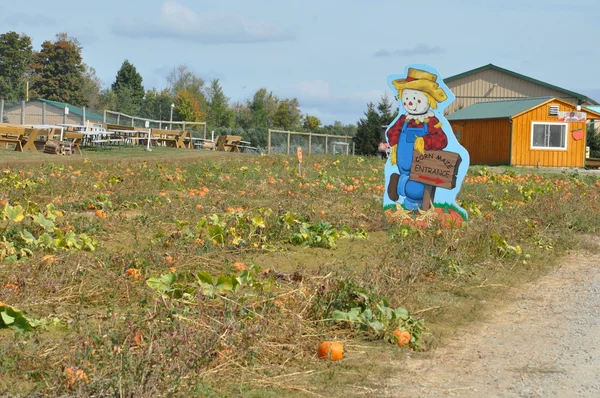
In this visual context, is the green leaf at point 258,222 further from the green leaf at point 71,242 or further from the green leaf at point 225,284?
the green leaf at point 225,284

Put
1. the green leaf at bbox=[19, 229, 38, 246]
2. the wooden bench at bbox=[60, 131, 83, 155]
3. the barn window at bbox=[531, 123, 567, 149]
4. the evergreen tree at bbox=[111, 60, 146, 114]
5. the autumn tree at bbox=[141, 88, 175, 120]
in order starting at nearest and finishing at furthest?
the green leaf at bbox=[19, 229, 38, 246]
the wooden bench at bbox=[60, 131, 83, 155]
the barn window at bbox=[531, 123, 567, 149]
the autumn tree at bbox=[141, 88, 175, 120]
the evergreen tree at bbox=[111, 60, 146, 114]

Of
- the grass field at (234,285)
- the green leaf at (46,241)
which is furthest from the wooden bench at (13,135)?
the green leaf at (46,241)

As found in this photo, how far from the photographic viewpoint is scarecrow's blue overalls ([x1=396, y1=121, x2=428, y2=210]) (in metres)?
12.4

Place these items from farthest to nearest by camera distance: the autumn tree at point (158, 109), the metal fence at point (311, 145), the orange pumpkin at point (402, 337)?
the autumn tree at point (158, 109) < the metal fence at point (311, 145) < the orange pumpkin at point (402, 337)

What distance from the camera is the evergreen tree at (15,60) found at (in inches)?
2990

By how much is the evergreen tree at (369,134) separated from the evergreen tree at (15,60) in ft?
129

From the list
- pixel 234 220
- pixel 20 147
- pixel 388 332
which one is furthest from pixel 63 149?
pixel 388 332

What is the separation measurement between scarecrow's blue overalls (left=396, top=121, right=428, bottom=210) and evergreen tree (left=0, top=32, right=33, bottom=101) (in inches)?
2651

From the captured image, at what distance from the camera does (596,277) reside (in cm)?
973

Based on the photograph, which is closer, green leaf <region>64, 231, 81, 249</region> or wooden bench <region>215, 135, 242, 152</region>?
green leaf <region>64, 231, 81, 249</region>

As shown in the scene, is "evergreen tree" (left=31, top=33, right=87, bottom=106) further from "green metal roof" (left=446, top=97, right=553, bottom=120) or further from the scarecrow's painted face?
the scarecrow's painted face

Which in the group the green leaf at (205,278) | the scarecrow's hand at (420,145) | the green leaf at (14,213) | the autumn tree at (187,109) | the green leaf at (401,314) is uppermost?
the autumn tree at (187,109)

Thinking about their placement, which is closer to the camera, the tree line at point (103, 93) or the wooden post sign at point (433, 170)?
the wooden post sign at point (433, 170)

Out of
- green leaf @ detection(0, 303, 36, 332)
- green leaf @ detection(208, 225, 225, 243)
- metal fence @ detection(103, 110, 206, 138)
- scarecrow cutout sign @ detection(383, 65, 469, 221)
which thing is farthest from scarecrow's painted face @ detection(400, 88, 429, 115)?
metal fence @ detection(103, 110, 206, 138)
